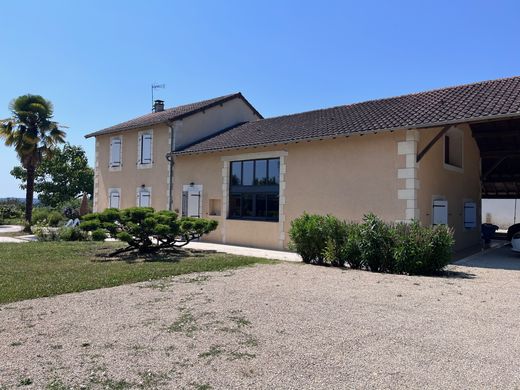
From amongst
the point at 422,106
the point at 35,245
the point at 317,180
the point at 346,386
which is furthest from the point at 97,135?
the point at 346,386

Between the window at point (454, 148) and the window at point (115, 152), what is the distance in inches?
548

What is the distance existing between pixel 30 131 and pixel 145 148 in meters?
6.32

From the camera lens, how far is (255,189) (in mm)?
14117

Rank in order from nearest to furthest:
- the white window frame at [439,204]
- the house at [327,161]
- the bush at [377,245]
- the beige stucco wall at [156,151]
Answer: the bush at [377,245] < the house at [327,161] < the white window frame at [439,204] < the beige stucco wall at [156,151]

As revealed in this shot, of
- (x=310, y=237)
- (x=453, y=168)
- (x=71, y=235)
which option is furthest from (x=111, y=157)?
(x=453, y=168)

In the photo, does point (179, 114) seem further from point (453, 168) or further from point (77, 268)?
point (453, 168)

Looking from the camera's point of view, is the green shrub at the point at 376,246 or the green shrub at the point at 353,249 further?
the green shrub at the point at 353,249

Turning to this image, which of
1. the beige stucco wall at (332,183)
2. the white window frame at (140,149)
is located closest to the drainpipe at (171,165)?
the white window frame at (140,149)

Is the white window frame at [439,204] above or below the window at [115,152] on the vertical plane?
below

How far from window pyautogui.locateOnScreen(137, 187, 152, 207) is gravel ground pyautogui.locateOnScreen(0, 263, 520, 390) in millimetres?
11386

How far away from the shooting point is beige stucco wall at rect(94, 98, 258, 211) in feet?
56.3

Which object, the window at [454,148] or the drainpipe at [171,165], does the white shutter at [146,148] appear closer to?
the drainpipe at [171,165]

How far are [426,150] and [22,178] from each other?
33.5 metres

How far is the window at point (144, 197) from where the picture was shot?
58.1ft
